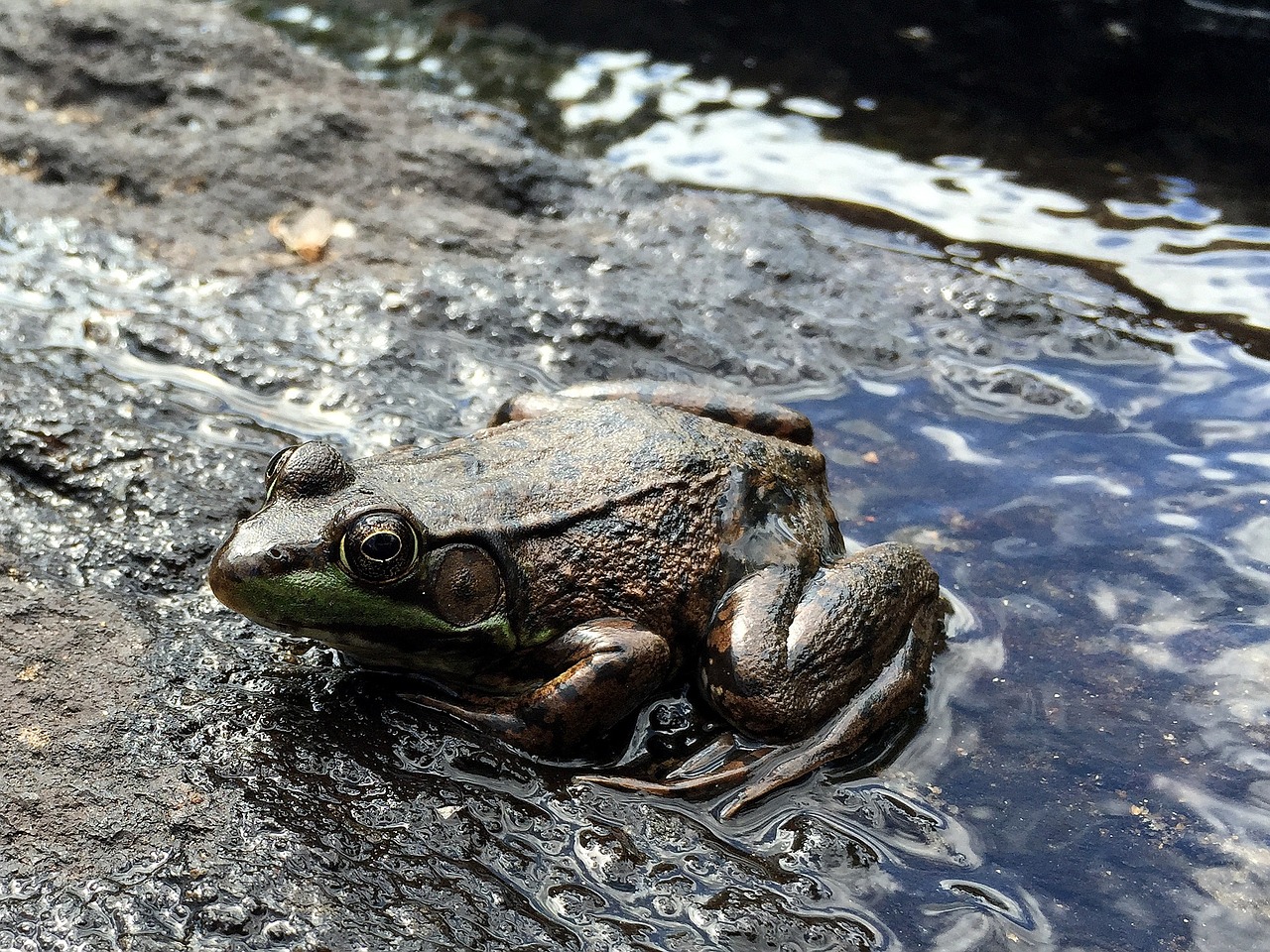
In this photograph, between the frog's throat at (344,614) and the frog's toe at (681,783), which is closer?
the frog's throat at (344,614)

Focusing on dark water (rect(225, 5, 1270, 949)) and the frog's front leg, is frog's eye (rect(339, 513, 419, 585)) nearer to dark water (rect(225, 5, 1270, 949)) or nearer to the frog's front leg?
the frog's front leg

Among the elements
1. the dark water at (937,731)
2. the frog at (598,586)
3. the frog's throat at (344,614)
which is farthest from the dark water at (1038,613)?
the frog's throat at (344,614)

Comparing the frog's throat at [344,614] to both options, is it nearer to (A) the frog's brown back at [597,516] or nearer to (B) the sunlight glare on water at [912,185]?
(A) the frog's brown back at [597,516]

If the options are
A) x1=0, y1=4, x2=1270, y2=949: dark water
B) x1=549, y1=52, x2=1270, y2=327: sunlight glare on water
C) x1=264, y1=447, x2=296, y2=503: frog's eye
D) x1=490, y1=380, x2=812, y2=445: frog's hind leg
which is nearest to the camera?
x1=0, y1=4, x2=1270, y2=949: dark water

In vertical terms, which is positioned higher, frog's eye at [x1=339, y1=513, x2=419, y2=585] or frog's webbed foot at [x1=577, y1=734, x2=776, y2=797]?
frog's eye at [x1=339, y1=513, x2=419, y2=585]

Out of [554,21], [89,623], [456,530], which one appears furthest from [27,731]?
[554,21]

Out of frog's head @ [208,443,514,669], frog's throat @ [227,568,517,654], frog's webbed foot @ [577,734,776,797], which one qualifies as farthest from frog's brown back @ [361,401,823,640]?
frog's webbed foot @ [577,734,776,797]

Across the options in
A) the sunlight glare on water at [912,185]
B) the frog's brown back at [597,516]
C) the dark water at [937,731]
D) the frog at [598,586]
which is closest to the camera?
the dark water at [937,731]
